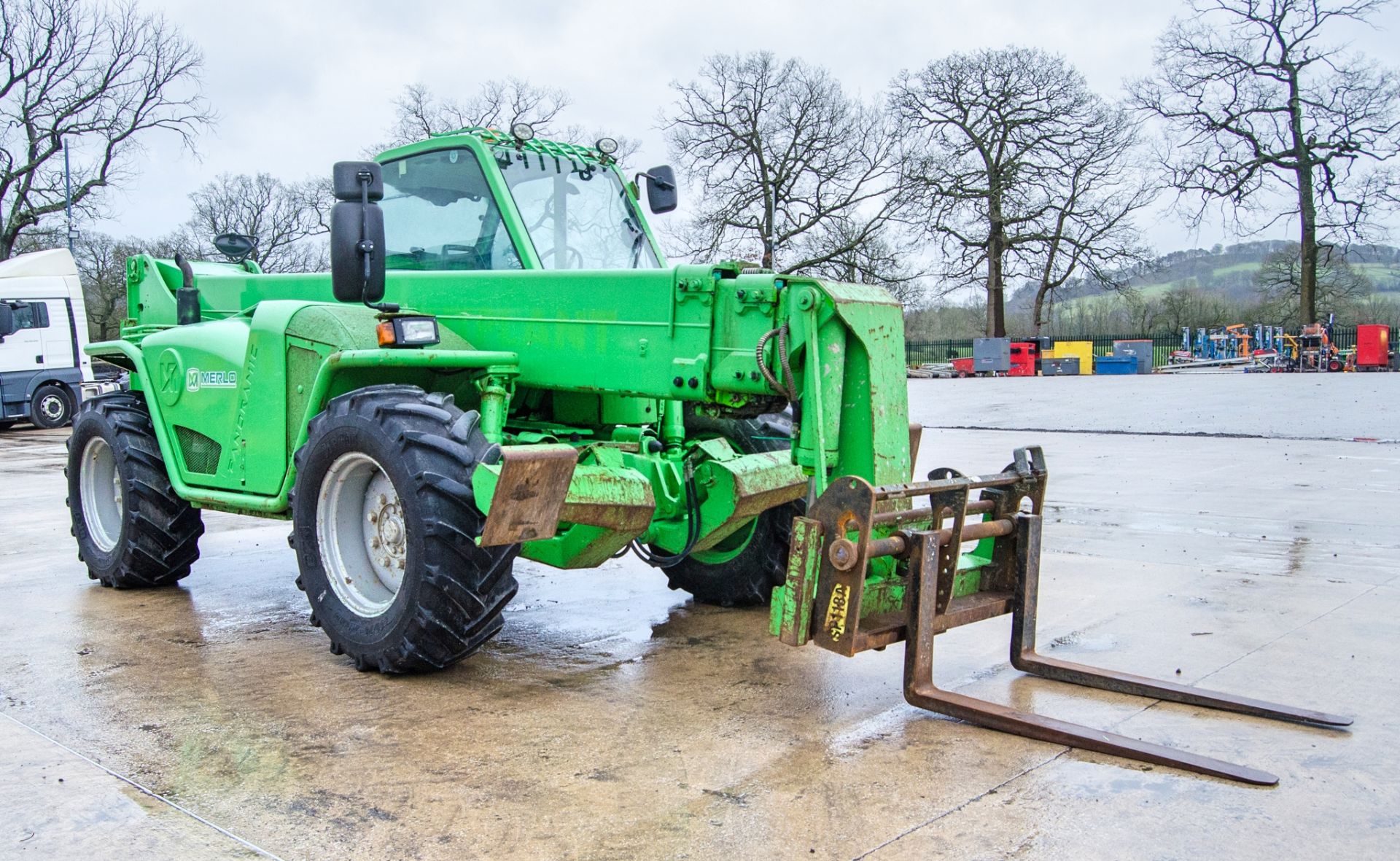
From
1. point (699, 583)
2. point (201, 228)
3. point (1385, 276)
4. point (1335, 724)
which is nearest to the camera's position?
point (1335, 724)

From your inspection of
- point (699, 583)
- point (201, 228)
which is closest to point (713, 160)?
point (201, 228)

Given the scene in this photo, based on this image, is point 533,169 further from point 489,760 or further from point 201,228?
point 201,228

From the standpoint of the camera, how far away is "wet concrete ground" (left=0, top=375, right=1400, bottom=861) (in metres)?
3.48

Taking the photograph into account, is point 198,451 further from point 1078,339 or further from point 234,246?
point 1078,339

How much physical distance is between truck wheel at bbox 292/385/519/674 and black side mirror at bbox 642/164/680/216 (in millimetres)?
2027

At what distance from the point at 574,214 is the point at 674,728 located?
2857 mm

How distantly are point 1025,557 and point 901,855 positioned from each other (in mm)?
1893

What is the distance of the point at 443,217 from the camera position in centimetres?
607

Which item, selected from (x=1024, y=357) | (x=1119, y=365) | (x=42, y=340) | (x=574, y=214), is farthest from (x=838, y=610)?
(x=1119, y=365)

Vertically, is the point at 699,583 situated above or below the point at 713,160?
below

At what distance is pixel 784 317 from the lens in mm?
4844

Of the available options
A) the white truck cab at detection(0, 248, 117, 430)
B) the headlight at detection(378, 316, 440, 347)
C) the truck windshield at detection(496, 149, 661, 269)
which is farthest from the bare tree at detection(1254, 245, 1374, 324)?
the headlight at detection(378, 316, 440, 347)

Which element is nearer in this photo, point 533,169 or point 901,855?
point 901,855

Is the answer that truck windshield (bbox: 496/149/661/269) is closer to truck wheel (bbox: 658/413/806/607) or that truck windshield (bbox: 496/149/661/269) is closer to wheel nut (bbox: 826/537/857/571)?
truck wheel (bbox: 658/413/806/607)
